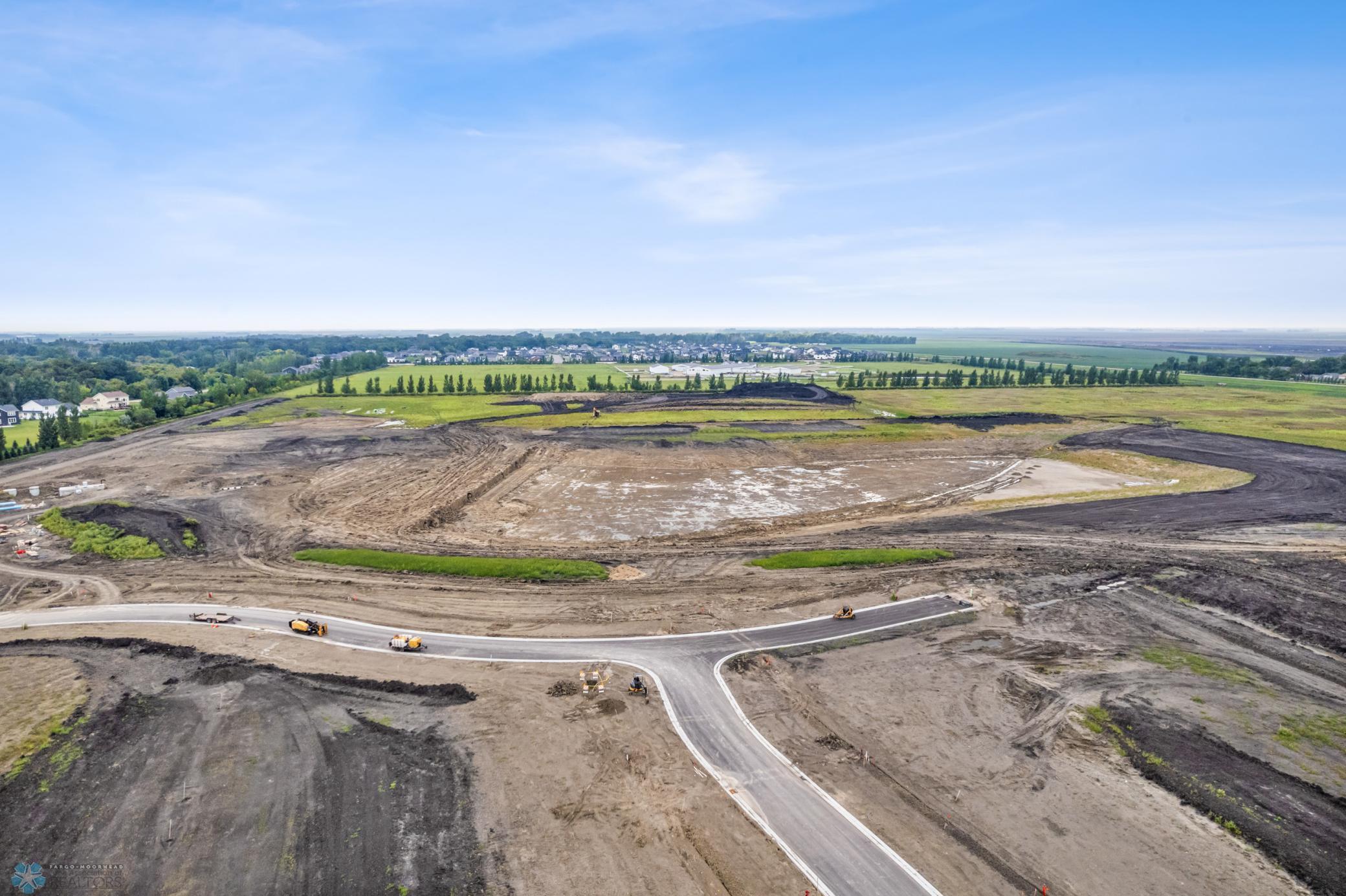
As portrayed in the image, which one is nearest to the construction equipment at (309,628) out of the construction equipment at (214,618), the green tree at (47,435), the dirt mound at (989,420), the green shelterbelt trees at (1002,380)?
the construction equipment at (214,618)

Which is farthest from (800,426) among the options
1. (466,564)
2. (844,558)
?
(466,564)

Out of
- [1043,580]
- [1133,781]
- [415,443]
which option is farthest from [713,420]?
[1133,781]

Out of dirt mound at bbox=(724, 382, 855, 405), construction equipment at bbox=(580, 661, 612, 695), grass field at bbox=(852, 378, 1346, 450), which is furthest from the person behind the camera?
dirt mound at bbox=(724, 382, 855, 405)

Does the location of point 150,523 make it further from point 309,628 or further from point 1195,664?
point 1195,664

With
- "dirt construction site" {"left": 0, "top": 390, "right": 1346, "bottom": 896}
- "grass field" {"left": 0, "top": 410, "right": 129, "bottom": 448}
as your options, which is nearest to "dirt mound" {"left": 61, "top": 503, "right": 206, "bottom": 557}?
"dirt construction site" {"left": 0, "top": 390, "right": 1346, "bottom": 896}

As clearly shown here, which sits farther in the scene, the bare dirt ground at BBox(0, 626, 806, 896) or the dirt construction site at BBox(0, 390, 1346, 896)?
the dirt construction site at BBox(0, 390, 1346, 896)

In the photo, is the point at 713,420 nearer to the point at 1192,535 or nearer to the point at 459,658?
the point at 1192,535

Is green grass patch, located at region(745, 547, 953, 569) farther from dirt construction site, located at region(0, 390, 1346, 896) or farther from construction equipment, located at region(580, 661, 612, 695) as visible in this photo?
construction equipment, located at region(580, 661, 612, 695)
